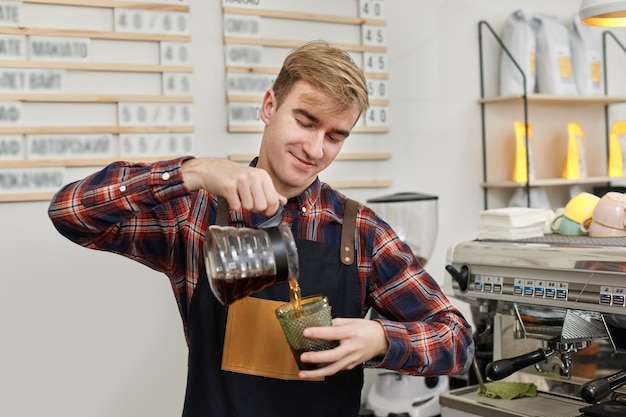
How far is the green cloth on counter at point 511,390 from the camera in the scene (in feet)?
6.26

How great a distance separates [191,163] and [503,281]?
0.93m

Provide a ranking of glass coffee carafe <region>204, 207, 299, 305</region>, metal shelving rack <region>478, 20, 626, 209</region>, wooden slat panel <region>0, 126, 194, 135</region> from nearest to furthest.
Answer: glass coffee carafe <region>204, 207, 299, 305</region> → wooden slat panel <region>0, 126, 194, 135</region> → metal shelving rack <region>478, 20, 626, 209</region>

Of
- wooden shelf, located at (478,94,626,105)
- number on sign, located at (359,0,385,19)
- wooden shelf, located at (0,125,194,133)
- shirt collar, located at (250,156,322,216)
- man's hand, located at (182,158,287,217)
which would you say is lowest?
shirt collar, located at (250,156,322,216)

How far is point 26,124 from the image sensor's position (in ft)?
8.10

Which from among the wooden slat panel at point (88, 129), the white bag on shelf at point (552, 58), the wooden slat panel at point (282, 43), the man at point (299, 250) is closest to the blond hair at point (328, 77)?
the man at point (299, 250)

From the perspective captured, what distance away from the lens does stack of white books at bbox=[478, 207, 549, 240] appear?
2049 millimetres

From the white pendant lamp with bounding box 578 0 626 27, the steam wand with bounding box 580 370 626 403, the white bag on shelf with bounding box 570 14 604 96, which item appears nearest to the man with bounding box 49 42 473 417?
the steam wand with bounding box 580 370 626 403

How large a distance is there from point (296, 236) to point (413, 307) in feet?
0.94

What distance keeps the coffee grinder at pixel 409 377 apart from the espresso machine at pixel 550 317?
67 centimetres

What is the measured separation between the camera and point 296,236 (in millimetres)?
1570

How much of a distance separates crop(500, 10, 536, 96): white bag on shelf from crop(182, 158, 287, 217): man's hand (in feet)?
7.82

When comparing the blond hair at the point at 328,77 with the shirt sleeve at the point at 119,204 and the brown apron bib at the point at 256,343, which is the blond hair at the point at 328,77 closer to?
the shirt sleeve at the point at 119,204

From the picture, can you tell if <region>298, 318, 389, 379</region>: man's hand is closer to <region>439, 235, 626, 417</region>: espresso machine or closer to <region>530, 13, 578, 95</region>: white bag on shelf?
<region>439, 235, 626, 417</region>: espresso machine

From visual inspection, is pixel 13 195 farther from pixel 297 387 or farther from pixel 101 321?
pixel 297 387
